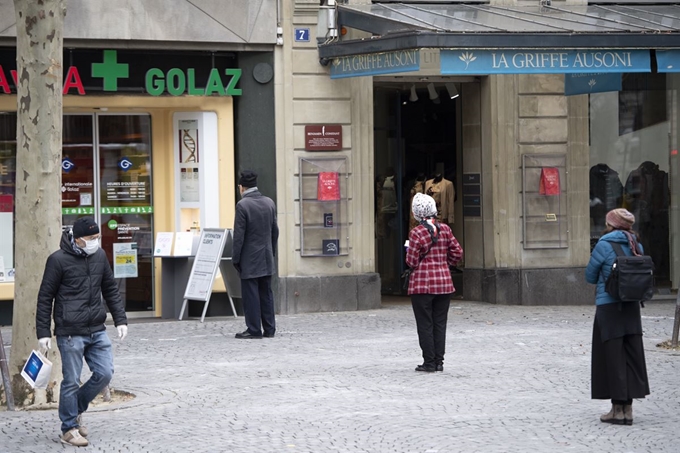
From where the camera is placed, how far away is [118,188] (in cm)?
1616

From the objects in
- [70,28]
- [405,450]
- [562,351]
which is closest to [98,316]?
[405,450]

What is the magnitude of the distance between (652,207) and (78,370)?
12099 mm

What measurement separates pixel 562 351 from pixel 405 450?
4.99 metres

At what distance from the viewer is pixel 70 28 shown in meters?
15.1

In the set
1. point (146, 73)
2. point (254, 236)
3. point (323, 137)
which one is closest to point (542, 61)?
point (323, 137)

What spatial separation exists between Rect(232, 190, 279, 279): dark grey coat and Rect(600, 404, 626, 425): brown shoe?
5.77 meters

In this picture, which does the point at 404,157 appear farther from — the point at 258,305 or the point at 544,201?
the point at 258,305

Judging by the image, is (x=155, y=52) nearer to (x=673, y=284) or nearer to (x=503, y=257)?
(x=503, y=257)

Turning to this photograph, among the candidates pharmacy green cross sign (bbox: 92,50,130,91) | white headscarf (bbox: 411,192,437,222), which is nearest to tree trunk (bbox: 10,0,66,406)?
white headscarf (bbox: 411,192,437,222)

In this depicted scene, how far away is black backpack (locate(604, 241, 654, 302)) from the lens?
855 centimetres

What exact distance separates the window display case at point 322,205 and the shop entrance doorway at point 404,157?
90.4 inches

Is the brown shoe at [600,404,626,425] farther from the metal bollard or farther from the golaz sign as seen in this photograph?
the golaz sign

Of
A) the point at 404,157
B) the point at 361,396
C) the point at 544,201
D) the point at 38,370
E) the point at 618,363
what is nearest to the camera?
the point at 38,370

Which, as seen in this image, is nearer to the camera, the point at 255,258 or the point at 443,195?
the point at 255,258
